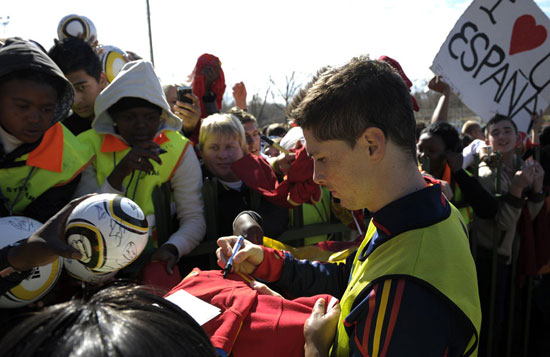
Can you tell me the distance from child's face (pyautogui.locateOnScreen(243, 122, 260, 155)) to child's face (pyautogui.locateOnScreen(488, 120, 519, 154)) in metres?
2.73

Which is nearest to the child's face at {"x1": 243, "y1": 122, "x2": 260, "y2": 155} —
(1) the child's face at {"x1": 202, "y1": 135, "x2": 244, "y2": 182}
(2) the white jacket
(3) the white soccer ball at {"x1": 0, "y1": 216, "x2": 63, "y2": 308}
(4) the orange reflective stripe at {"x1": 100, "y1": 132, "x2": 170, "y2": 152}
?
(1) the child's face at {"x1": 202, "y1": 135, "x2": 244, "y2": 182}

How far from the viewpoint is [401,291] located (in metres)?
1.22

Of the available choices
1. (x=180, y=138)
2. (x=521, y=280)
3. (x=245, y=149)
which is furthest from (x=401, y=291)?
(x=521, y=280)

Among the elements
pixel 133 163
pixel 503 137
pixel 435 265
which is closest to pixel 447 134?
pixel 503 137

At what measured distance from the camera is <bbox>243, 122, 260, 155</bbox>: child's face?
4.71 m

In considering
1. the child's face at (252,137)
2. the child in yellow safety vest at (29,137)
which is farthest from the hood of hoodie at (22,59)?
the child's face at (252,137)

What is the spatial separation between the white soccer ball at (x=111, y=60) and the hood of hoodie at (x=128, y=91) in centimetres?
108

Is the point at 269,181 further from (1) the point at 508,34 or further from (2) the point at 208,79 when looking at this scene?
(1) the point at 508,34

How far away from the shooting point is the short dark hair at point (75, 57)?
2951 mm

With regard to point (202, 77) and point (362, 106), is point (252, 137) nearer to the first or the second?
point (202, 77)

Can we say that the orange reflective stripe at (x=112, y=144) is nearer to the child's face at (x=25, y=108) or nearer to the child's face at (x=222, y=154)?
the child's face at (x=25, y=108)

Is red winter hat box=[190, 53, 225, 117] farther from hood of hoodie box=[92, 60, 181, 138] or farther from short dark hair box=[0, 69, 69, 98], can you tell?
short dark hair box=[0, 69, 69, 98]

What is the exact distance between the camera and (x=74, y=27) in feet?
12.6

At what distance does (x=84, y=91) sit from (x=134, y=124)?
0.60 m
